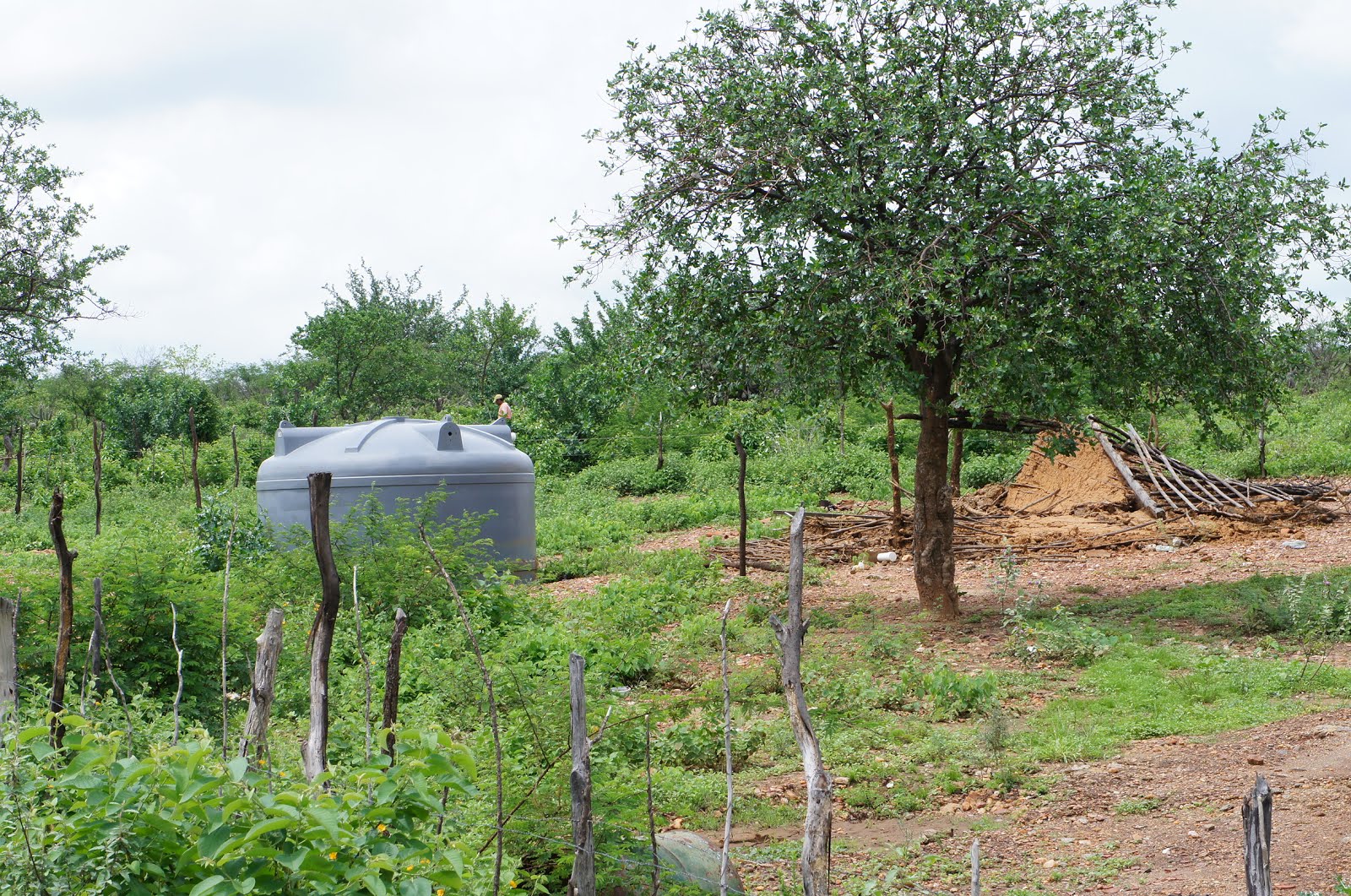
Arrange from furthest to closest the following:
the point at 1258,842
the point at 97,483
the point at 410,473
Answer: the point at 97,483 → the point at 410,473 → the point at 1258,842

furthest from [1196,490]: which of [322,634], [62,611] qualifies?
[62,611]

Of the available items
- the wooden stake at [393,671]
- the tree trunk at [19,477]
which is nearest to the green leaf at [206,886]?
the wooden stake at [393,671]

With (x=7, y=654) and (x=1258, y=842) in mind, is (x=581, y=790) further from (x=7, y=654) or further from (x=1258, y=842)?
(x=7, y=654)

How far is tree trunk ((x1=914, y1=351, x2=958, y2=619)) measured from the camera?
10.7 metres

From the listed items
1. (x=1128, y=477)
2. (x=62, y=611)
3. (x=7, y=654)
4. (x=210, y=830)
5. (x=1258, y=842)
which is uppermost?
(x=1128, y=477)

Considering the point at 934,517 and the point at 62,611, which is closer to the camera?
the point at 62,611

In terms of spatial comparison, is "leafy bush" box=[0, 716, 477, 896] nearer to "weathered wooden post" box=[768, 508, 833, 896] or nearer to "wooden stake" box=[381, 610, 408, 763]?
"wooden stake" box=[381, 610, 408, 763]

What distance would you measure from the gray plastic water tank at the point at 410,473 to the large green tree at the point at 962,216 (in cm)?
346

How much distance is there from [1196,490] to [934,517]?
7611 millimetres

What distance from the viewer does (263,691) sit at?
12.4ft

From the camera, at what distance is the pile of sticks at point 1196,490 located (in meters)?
15.4

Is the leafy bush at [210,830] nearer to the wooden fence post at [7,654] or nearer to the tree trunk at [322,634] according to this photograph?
the tree trunk at [322,634]

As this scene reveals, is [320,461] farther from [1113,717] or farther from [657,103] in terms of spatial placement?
[1113,717]

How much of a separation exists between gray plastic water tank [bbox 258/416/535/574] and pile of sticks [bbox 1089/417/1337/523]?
7.86 m
